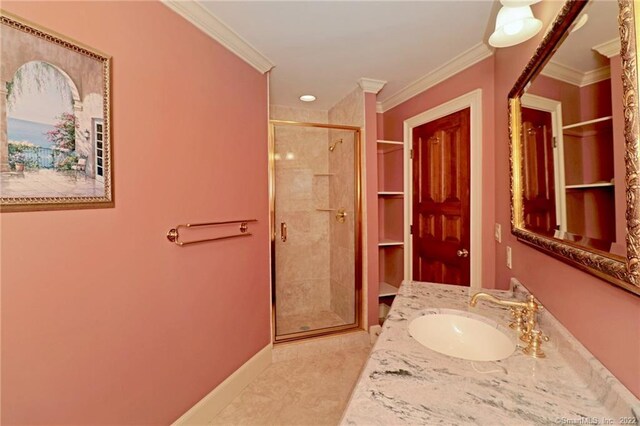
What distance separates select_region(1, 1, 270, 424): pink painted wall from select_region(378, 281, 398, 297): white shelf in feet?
4.55

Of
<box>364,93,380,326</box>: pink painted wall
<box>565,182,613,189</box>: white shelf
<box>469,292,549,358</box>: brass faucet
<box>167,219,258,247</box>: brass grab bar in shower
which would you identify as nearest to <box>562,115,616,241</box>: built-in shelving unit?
<box>565,182,613,189</box>: white shelf

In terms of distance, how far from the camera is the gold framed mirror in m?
0.62

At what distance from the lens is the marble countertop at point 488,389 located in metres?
0.62

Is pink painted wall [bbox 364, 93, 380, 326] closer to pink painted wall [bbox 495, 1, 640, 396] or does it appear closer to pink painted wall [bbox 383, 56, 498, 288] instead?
pink painted wall [bbox 383, 56, 498, 288]

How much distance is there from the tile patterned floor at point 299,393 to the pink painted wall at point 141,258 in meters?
0.27

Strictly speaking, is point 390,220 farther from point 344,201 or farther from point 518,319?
point 518,319

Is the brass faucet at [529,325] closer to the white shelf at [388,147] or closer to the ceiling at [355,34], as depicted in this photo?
the ceiling at [355,34]

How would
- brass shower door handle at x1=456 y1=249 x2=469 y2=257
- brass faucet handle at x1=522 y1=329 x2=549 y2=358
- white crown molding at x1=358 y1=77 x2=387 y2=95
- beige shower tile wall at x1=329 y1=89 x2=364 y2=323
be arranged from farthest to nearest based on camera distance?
beige shower tile wall at x1=329 y1=89 x2=364 y2=323, white crown molding at x1=358 y1=77 x2=387 y2=95, brass shower door handle at x1=456 y1=249 x2=469 y2=257, brass faucet handle at x1=522 y1=329 x2=549 y2=358

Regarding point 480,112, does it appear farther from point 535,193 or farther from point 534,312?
point 534,312

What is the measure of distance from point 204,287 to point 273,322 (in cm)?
93

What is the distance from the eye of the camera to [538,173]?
118 centimetres

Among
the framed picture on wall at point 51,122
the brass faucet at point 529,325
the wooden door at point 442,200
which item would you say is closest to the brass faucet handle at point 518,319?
the brass faucet at point 529,325

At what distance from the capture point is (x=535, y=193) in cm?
123

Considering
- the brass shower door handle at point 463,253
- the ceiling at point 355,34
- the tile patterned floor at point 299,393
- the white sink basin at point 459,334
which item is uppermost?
the ceiling at point 355,34
